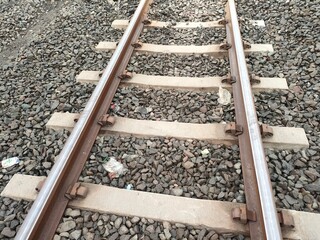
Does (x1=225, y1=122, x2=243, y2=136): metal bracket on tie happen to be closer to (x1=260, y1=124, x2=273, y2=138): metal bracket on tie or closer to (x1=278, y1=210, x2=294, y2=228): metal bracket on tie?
(x1=260, y1=124, x2=273, y2=138): metal bracket on tie

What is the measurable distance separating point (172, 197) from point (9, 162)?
1603mm

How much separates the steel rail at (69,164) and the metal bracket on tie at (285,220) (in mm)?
1635

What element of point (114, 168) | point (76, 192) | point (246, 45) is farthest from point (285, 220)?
point (246, 45)

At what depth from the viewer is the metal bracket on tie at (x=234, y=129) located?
2785 mm

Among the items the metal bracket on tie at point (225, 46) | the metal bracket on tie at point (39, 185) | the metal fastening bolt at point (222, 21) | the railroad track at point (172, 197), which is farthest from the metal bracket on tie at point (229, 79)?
the metal bracket on tie at point (39, 185)

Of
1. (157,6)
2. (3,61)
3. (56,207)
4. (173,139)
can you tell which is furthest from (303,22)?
(3,61)

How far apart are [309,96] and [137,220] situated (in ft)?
7.58

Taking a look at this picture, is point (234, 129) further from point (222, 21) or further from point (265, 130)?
point (222, 21)

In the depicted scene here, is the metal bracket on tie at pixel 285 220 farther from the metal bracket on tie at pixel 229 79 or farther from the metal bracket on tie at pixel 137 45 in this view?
the metal bracket on tie at pixel 137 45

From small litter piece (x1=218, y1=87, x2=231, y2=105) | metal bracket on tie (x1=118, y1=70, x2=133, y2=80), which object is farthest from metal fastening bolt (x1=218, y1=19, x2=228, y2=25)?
metal bracket on tie (x1=118, y1=70, x2=133, y2=80)

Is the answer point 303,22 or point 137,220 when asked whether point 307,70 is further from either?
Result: point 137,220

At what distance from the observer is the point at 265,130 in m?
2.78

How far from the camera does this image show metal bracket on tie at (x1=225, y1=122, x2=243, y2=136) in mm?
2785

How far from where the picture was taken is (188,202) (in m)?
2.38
